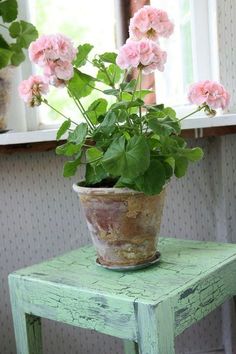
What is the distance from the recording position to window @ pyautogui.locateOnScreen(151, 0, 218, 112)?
54.6 inches

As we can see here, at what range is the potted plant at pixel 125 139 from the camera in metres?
0.85

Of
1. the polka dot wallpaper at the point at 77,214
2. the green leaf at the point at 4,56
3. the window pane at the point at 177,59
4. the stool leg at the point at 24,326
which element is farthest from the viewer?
the window pane at the point at 177,59

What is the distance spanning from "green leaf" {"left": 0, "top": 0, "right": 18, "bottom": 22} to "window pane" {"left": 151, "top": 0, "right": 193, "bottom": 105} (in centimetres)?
48

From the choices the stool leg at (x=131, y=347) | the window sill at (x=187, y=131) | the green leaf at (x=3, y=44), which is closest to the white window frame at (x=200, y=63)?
the window sill at (x=187, y=131)

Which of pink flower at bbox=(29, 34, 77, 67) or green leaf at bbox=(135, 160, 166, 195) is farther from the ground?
pink flower at bbox=(29, 34, 77, 67)

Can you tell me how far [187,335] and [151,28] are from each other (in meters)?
0.99

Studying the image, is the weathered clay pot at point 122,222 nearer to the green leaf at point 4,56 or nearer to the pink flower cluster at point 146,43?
the pink flower cluster at point 146,43

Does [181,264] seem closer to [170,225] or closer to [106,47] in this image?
[170,225]

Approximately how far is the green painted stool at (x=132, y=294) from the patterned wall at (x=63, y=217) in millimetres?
295

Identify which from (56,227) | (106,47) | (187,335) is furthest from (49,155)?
(187,335)

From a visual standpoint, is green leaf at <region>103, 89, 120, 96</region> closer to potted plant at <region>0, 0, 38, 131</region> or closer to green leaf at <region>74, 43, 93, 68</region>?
green leaf at <region>74, 43, 93, 68</region>

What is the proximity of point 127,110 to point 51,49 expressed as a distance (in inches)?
7.3

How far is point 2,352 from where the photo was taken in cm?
140

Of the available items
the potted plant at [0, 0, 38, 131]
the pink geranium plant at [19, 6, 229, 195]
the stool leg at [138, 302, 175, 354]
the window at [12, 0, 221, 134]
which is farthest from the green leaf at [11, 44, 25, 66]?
the stool leg at [138, 302, 175, 354]
